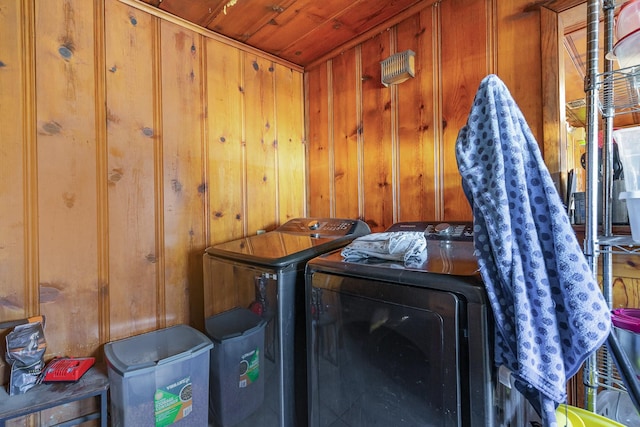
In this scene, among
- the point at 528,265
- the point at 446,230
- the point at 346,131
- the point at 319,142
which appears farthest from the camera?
the point at 319,142

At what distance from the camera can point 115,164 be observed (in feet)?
5.34

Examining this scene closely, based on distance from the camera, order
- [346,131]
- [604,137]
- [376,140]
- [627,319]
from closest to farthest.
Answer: [627,319] < [604,137] < [376,140] < [346,131]

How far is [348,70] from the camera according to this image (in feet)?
7.11

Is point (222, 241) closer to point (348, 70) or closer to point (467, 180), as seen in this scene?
point (348, 70)

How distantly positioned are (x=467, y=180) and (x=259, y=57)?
1.89 metres

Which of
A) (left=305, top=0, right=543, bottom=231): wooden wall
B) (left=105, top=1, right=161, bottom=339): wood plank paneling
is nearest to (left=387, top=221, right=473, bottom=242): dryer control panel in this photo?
(left=305, top=0, right=543, bottom=231): wooden wall

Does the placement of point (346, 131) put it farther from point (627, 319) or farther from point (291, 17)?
point (627, 319)

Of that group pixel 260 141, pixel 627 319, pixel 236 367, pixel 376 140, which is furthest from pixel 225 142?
pixel 627 319

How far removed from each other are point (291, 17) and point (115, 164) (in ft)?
4.15

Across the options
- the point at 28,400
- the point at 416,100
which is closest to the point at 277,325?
the point at 28,400

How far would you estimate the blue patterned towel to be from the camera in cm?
72

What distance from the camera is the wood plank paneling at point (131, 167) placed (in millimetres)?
1623

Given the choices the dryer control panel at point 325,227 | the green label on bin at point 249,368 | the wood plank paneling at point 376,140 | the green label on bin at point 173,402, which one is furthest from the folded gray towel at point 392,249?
the green label on bin at point 173,402

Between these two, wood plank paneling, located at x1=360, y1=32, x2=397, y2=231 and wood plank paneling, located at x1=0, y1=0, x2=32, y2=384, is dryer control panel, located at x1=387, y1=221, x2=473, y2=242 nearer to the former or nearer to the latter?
wood plank paneling, located at x1=360, y1=32, x2=397, y2=231
